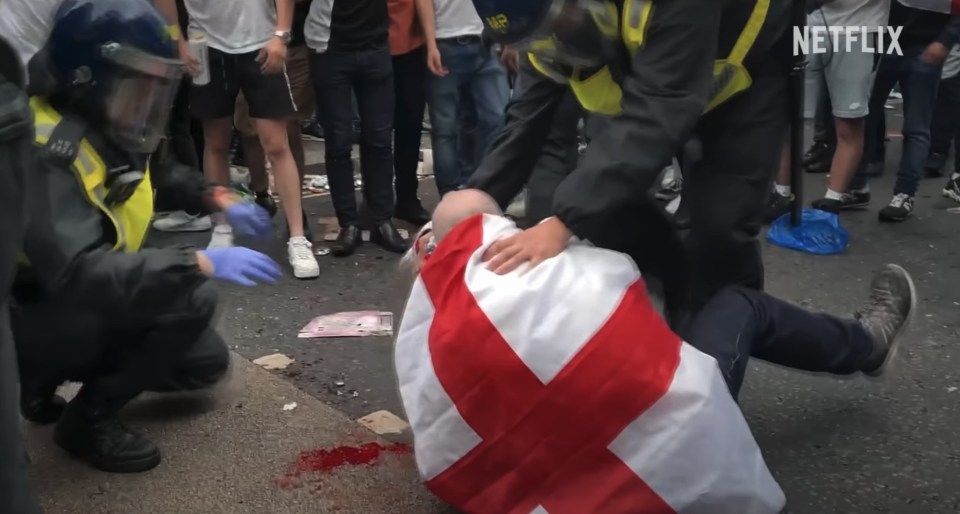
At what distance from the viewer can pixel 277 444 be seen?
2605mm

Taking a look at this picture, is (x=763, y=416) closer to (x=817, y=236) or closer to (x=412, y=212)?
(x=817, y=236)

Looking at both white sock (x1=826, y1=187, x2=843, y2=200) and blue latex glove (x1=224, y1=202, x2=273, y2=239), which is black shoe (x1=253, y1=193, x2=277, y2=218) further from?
white sock (x1=826, y1=187, x2=843, y2=200)

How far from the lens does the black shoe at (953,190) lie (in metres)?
5.14

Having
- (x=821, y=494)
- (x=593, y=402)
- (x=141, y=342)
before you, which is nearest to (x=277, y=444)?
(x=141, y=342)

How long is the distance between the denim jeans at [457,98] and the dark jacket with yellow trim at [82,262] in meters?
2.46

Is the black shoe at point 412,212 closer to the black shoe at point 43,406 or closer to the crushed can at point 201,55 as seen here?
the crushed can at point 201,55

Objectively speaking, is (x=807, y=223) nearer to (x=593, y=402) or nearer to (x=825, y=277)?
(x=825, y=277)

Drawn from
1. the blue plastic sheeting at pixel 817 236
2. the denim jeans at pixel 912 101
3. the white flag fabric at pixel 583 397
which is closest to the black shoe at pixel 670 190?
the blue plastic sheeting at pixel 817 236

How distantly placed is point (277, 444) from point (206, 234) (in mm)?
2435

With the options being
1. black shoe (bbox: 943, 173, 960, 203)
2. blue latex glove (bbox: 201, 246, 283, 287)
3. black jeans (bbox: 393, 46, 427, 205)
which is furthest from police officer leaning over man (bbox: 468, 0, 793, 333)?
black shoe (bbox: 943, 173, 960, 203)

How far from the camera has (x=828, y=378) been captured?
2.96 meters

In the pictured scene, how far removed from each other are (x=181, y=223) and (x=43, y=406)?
2303 millimetres

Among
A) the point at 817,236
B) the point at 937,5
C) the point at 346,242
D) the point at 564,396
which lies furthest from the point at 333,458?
the point at 937,5

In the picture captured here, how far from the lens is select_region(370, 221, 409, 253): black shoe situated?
174 inches
